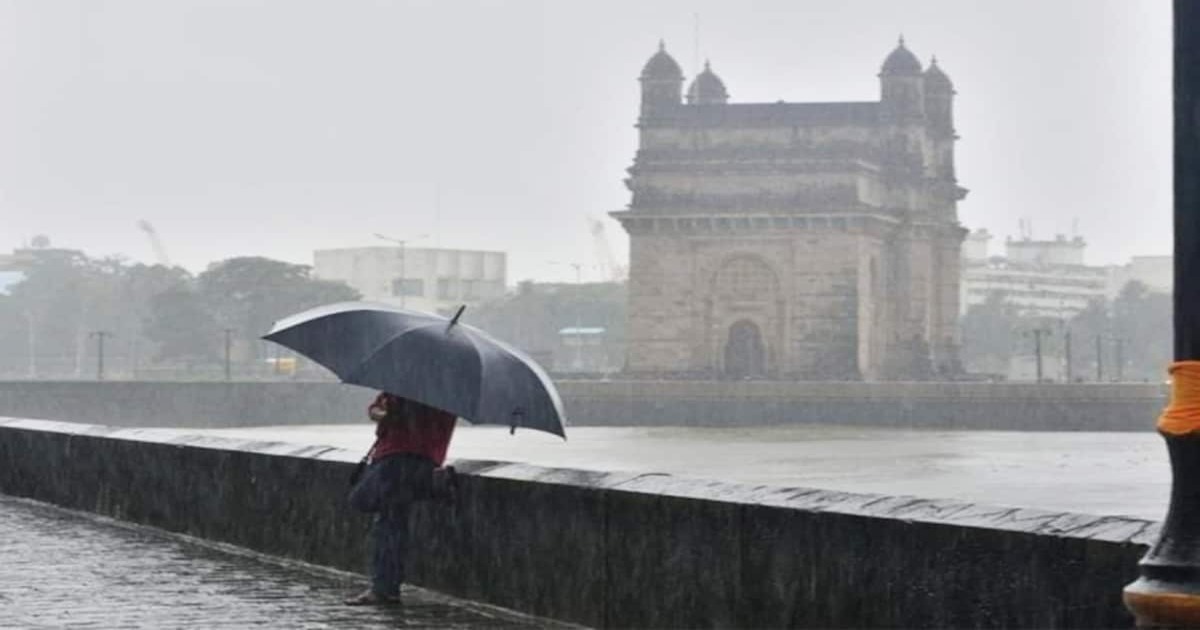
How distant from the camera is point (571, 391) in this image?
88375mm

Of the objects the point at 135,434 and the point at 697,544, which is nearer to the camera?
the point at 697,544

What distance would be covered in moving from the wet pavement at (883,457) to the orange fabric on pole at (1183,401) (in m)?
35.0

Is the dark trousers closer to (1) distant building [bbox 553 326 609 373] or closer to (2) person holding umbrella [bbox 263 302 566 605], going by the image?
(2) person holding umbrella [bbox 263 302 566 605]

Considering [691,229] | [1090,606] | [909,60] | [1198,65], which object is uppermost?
[909,60]

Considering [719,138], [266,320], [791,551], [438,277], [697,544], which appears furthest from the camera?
[438,277]

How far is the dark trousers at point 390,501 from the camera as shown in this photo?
10242 millimetres

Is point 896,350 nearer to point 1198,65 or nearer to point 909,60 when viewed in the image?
point 909,60

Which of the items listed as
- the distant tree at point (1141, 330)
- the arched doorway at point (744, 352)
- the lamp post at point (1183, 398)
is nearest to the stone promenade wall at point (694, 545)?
the lamp post at point (1183, 398)

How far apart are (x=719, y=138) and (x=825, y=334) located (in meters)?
8.14

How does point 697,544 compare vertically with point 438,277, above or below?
below

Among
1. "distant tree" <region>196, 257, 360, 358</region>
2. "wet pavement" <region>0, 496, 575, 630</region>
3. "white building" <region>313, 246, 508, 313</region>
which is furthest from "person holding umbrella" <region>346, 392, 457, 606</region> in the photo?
"white building" <region>313, 246, 508, 313</region>

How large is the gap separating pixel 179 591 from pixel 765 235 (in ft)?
272

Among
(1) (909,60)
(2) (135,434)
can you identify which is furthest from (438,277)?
(2) (135,434)

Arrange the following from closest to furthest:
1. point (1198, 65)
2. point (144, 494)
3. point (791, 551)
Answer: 1. point (1198, 65)
2. point (791, 551)
3. point (144, 494)
